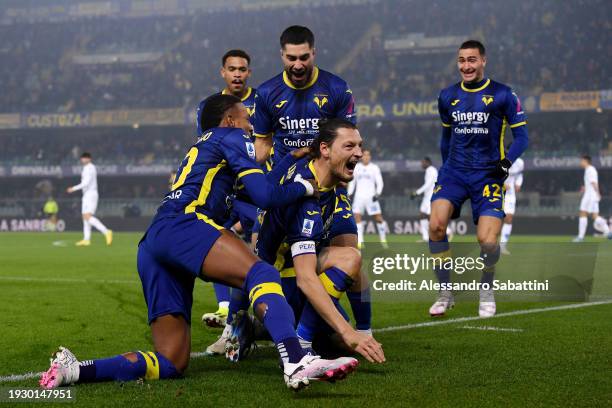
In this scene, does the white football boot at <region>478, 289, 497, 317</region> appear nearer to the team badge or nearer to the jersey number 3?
the team badge

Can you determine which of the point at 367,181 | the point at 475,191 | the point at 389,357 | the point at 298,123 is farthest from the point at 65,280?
the point at 367,181

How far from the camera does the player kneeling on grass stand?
4.53m

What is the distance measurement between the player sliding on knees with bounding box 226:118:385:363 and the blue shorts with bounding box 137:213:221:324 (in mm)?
643

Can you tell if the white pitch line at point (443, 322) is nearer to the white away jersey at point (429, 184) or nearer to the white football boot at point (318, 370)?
the white football boot at point (318, 370)

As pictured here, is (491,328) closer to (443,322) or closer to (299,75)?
(443,322)

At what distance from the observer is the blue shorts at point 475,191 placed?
28.0ft

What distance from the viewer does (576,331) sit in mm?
7055

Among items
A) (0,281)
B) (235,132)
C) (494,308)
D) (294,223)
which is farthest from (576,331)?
(0,281)

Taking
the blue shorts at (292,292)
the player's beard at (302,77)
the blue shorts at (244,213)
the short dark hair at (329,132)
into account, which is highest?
the player's beard at (302,77)

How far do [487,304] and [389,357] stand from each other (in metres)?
2.88

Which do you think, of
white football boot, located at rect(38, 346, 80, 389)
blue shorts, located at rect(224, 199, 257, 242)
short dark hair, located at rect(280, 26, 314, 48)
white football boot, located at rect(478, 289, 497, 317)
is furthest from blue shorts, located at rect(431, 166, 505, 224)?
white football boot, located at rect(38, 346, 80, 389)

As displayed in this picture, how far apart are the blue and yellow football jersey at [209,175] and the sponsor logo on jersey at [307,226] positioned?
0.47 metres

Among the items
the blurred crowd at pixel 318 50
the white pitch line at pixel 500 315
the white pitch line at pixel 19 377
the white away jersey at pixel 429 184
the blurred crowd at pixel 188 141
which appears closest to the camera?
the white pitch line at pixel 19 377

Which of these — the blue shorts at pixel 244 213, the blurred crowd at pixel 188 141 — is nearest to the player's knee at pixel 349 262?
the blue shorts at pixel 244 213
